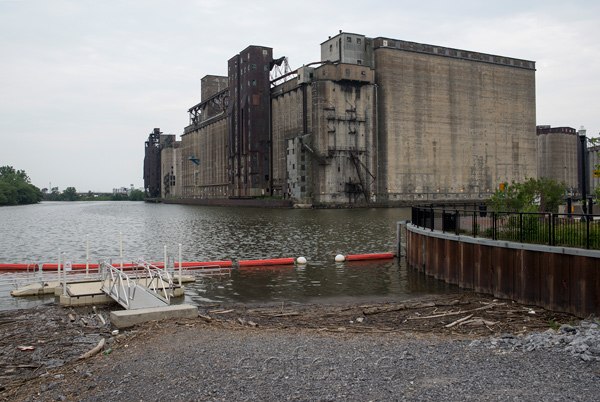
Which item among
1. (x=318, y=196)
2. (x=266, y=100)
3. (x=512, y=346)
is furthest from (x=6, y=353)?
(x=266, y=100)

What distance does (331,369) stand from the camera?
10.1 m

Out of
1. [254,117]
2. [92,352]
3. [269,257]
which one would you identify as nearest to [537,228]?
[92,352]

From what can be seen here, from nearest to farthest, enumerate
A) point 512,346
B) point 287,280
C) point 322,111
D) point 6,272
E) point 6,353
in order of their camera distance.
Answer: point 512,346
point 6,353
point 287,280
point 6,272
point 322,111

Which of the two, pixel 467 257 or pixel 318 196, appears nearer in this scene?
pixel 467 257

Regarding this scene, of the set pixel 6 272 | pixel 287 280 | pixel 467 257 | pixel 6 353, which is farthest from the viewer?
pixel 6 272

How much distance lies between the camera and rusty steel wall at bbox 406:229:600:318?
602 inches

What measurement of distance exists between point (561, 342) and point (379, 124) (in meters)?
116

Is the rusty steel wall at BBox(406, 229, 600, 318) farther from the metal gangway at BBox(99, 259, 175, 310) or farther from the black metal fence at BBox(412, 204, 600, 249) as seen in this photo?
the metal gangway at BBox(99, 259, 175, 310)

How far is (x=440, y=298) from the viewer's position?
19688 millimetres

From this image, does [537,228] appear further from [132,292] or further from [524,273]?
[132,292]

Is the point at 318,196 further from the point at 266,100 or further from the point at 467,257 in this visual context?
the point at 467,257

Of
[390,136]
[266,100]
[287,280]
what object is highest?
[266,100]

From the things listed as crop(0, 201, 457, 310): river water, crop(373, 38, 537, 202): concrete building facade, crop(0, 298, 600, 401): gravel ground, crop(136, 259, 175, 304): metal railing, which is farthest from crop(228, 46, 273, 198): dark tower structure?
crop(0, 298, 600, 401): gravel ground

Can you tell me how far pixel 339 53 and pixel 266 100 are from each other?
85.9ft
